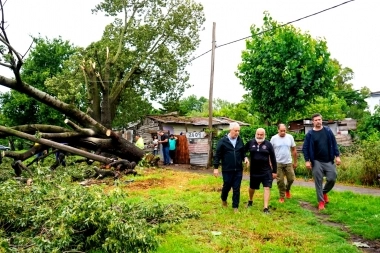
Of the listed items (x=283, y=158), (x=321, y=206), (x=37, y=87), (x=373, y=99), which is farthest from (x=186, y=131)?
(x=373, y=99)

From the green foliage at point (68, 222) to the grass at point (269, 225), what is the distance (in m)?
0.88

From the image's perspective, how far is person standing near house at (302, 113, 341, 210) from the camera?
7.75 metres

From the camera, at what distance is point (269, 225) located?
252 inches

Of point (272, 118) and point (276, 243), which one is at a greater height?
point (272, 118)

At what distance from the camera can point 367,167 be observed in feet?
38.6

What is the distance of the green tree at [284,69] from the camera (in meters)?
21.0

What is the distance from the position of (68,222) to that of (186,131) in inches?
985

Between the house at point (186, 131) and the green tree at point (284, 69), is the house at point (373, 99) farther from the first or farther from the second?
the green tree at point (284, 69)

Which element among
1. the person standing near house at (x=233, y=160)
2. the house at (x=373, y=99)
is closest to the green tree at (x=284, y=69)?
the person standing near house at (x=233, y=160)

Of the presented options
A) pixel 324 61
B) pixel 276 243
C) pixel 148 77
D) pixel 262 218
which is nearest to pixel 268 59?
pixel 324 61

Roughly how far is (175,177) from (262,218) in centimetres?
670

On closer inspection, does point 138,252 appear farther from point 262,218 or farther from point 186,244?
point 262,218

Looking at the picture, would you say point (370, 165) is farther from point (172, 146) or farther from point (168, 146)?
point (172, 146)

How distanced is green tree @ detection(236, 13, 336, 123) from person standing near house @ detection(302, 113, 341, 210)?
13.1 m
